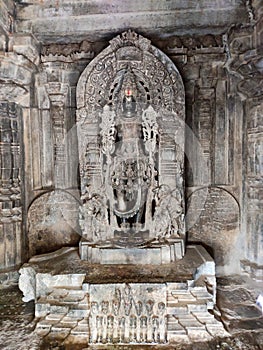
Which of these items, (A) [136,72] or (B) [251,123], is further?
(B) [251,123]

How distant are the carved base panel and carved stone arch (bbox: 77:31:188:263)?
8.1 inches

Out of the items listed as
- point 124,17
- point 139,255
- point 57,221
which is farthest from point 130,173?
point 124,17

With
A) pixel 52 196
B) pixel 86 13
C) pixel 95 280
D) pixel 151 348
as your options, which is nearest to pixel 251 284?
pixel 151 348

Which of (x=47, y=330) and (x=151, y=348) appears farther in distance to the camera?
(x=47, y=330)

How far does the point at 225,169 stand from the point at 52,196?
331 centimetres

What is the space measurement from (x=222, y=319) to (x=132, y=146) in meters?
2.82

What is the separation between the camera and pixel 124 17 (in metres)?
4.77

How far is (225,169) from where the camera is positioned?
17.1 ft

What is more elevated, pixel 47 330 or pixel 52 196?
pixel 52 196

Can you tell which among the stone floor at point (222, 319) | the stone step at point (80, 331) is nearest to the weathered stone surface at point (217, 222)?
the stone floor at point (222, 319)

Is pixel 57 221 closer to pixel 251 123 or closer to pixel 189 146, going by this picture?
pixel 189 146

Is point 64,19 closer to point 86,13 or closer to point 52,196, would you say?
point 86,13

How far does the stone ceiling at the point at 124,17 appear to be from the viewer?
465cm

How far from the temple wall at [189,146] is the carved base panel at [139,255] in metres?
1.06
